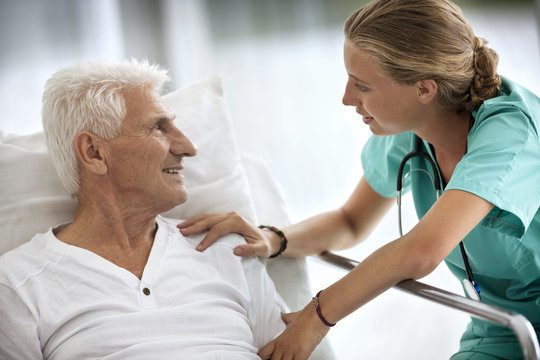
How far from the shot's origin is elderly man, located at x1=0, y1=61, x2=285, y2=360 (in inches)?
47.5

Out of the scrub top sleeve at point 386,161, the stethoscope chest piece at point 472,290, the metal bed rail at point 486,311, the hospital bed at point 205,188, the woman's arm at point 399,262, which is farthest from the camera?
the scrub top sleeve at point 386,161

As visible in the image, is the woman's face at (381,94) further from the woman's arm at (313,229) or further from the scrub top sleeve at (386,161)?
the woman's arm at (313,229)

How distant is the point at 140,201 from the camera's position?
1.40 m

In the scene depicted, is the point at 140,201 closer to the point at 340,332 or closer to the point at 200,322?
the point at 200,322

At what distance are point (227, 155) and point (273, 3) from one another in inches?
51.9

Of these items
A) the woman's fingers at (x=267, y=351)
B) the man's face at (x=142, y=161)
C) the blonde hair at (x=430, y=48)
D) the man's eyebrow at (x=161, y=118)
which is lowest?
the woman's fingers at (x=267, y=351)

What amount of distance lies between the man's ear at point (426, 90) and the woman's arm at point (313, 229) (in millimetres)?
443

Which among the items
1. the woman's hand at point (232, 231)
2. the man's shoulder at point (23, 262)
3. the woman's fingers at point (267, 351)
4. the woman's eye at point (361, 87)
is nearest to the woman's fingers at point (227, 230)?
the woman's hand at point (232, 231)

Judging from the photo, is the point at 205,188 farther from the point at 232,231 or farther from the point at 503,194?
the point at 503,194

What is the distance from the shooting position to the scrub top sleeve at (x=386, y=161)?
1.63m

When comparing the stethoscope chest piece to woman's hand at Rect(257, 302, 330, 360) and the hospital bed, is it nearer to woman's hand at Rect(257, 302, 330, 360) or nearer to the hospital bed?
the hospital bed

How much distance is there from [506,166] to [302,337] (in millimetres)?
567

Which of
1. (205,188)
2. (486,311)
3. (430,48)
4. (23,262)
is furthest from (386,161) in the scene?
(23,262)

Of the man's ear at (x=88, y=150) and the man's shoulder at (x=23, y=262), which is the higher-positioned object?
the man's ear at (x=88, y=150)
